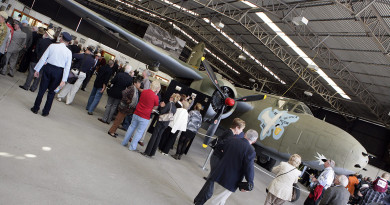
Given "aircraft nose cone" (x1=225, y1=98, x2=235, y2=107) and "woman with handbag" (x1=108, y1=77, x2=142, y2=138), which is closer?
"woman with handbag" (x1=108, y1=77, x2=142, y2=138)

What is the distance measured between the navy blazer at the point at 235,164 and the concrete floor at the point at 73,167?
984 millimetres

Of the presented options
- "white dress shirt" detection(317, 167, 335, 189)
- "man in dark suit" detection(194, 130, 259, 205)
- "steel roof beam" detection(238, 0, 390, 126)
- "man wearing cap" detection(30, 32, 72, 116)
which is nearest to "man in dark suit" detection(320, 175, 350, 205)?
"white dress shirt" detection(317, 167, 335, 189)

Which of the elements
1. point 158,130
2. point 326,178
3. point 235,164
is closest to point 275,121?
point 326,178

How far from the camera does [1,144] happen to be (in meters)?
3.84

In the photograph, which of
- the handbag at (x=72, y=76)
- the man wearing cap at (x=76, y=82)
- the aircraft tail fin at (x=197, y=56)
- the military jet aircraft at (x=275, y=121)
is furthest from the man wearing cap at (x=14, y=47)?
the aircraft tail fin at (x=197, y=56)

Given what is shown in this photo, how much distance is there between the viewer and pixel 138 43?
1028 centimetres

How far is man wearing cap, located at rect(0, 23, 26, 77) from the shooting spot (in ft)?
27.2

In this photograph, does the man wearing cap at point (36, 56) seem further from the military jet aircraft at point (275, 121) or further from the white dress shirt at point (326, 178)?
the white dress shirt at point (326, 178)

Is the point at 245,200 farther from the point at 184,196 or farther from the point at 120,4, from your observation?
the point at 120,4

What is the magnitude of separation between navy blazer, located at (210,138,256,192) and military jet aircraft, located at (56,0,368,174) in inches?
204

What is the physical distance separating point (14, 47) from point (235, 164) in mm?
7917

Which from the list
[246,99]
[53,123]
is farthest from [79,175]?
[246,99]

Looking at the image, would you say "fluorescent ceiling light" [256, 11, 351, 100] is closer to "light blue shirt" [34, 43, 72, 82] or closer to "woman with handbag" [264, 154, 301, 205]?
"light blue shirt" [34, 43, 72, 82]

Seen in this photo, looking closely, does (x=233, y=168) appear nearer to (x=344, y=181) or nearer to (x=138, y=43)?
(x=344, y=181)
